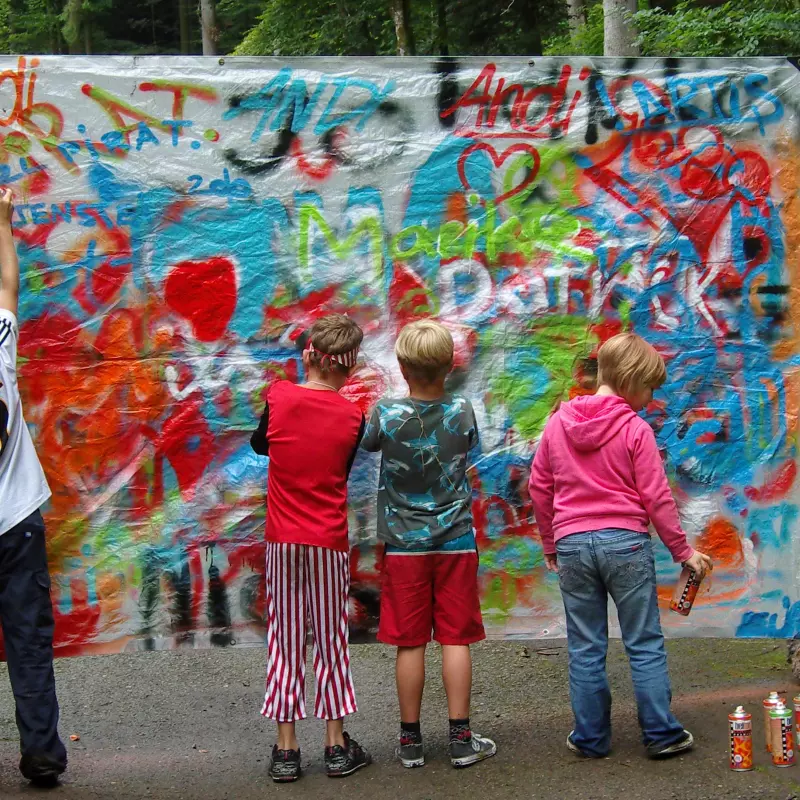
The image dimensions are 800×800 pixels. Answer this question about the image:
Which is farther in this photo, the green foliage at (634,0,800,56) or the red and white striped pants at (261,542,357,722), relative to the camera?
the green foliage at (634,0,800,56)

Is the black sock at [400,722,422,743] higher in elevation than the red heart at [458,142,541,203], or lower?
lower

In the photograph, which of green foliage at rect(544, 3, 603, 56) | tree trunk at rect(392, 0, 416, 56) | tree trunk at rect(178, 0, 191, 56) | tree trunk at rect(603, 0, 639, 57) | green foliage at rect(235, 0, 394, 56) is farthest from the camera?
tree trunk at rect(178, 0, 191, 56)

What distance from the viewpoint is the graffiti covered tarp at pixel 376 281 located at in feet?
13.2

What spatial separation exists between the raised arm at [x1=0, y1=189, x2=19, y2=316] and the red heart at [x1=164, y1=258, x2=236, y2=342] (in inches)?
20.8

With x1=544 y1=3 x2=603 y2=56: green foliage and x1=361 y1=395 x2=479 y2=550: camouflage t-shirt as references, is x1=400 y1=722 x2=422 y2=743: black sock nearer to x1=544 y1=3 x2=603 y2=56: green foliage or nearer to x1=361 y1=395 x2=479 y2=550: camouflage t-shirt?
x1=361 y1=395 x2=479 y2=550: camouflage t-shirt

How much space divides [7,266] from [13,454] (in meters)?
0.63

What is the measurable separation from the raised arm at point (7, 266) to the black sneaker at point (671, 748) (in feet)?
8.45

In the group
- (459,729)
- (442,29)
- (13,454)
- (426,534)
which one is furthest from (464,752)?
(442,29)

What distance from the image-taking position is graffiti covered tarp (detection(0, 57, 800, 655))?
4012mm

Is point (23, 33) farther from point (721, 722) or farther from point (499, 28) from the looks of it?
point (721, 722)

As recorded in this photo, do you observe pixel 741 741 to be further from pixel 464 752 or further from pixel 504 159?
pixel 504 159

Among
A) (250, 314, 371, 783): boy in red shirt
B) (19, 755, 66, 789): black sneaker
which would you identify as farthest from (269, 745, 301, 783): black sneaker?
(19, 755, 66, 789): black sneaker

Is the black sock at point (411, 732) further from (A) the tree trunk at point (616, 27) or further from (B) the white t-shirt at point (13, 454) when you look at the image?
(A) the tree trunk at point (616, 27)

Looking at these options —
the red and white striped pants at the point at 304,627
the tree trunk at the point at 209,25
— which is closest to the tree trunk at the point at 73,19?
the tree trunk at the point at 209,25
